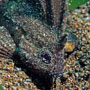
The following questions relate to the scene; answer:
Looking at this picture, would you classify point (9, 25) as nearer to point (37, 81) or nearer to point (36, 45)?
point (36, 45)

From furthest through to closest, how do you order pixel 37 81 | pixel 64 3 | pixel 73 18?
pixel 73 18
pixel 64 3
pixel 37 81

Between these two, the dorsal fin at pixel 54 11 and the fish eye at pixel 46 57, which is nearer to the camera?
the fish eye at pixel 46 57

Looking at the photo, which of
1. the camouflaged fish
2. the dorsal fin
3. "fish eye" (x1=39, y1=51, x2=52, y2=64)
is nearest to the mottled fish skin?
the camouflaged fish

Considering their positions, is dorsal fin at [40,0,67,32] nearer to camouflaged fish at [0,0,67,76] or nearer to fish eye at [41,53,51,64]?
camouflaged fish at [0,0,67,76]

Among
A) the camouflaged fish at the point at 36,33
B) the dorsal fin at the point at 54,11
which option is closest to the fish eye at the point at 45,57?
the camouflaged fish at the point at 36,33

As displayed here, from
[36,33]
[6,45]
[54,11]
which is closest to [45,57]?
[36,33]

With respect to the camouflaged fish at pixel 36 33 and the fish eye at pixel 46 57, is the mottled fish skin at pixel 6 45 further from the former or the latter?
the fish eye at pixel 46 57

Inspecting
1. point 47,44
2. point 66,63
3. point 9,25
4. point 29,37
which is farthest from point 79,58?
point 9,25

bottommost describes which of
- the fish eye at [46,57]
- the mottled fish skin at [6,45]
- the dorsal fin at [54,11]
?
the fish eye at [46,57]
